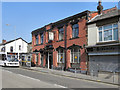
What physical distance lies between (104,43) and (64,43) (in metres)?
7.68

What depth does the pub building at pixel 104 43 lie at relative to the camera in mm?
15703

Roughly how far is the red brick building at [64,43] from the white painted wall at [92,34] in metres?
0.74

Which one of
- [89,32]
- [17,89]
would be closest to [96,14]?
[89,32]

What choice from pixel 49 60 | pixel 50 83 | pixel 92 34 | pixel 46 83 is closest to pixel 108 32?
pixel 92 34

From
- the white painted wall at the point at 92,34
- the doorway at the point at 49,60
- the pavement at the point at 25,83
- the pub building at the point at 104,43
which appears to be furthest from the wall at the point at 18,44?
the pavement at the point at 25,83

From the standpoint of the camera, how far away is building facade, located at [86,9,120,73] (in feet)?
51.5

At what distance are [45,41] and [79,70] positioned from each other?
34.7ft

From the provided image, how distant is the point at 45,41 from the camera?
91.6ft

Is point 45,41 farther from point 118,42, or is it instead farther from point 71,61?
point 118,42

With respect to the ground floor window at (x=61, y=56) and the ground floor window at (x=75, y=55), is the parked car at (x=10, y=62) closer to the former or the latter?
the ground floor window at (x=61, y=56)

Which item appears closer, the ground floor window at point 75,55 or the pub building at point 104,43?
the pub building at point 104,43

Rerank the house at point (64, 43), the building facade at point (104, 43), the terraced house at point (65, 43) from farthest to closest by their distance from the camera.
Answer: the house at point (64, 43) < the terraced house at point (65, 43) < the building facade at point (104, 43)

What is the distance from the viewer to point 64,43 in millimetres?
23141

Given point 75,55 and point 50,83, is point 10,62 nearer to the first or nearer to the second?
point 75,55
